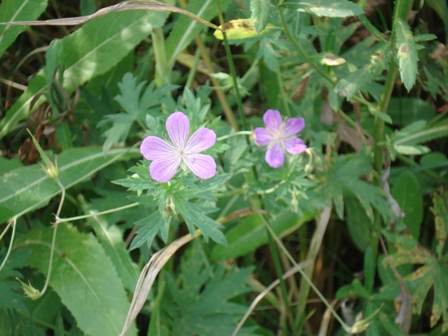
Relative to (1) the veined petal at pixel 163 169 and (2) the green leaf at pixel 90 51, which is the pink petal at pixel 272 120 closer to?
(1) the veined petal at pixel 163 169

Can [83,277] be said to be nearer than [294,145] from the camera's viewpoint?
No

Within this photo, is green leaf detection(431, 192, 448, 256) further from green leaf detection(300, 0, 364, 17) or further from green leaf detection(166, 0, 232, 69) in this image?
green leaf detection(166, 0, 232, 69)

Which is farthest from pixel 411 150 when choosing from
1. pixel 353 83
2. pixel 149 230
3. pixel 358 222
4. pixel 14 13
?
pixel 14 13

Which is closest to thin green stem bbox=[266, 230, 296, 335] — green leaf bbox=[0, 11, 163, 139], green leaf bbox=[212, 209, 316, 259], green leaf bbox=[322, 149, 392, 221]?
green leaf bbox=[212, 209, 316, 259]

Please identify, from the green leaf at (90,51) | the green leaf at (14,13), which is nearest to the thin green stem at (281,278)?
the green leaf at (90,51)

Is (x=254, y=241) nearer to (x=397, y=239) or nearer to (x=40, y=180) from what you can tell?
(x=397, y=239)

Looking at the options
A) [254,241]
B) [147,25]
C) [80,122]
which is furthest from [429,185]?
[80,122]

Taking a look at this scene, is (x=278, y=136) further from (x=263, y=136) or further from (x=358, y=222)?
(x=358, y=222)
